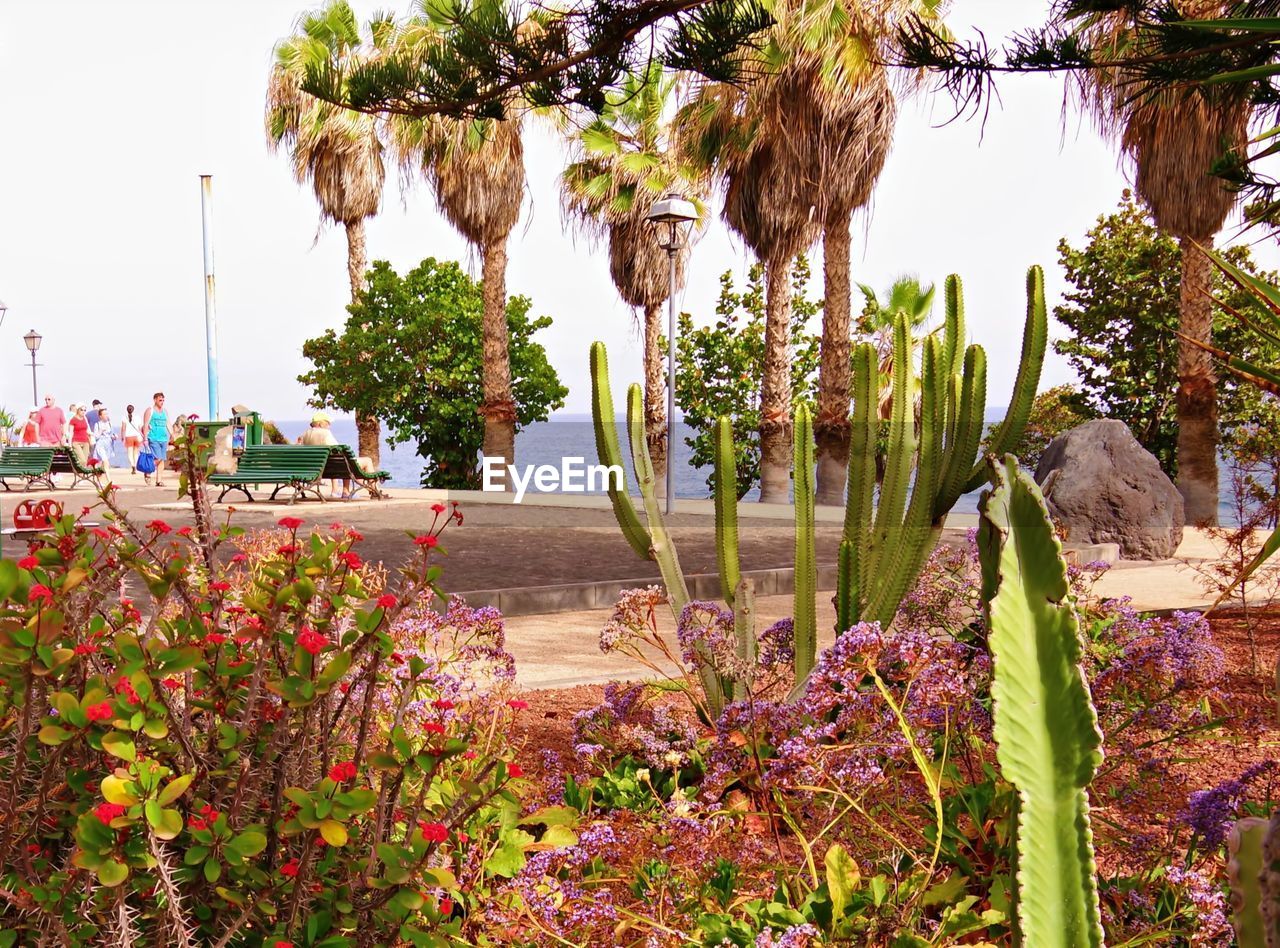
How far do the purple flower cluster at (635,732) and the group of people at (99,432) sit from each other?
17.6 meters

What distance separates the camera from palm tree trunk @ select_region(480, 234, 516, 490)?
2250cm

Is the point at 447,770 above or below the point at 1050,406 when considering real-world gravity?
below

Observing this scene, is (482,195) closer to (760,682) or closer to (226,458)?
(226,458)

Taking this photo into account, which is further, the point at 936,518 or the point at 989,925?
the point at 936,518

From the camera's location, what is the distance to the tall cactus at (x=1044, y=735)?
5.20 feet

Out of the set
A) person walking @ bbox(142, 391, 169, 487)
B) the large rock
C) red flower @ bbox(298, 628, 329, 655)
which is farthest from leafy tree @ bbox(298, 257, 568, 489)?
red flower @ bbox(298, 628, 329, 655)

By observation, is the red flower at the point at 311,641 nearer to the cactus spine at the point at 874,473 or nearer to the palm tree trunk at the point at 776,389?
the cactus spine at the point at 874,473

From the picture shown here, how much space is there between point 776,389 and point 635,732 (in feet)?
57.7

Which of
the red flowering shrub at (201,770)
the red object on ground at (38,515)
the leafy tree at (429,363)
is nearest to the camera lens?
the red flowering shrub at (201,770)

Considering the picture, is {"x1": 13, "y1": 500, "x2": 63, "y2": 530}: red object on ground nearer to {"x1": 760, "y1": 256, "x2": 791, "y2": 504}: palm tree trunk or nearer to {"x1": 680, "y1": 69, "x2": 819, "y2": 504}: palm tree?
{"x1": 680, "y1": 69, "x2": 819, "y2": 504}: palm tree

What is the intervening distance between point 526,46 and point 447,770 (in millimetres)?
3306

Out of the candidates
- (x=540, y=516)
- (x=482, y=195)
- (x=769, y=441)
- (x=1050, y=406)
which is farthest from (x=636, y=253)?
(x=540, y=516)

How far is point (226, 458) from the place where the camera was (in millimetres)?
19891

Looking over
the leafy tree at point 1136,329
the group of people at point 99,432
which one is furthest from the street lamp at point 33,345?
the leafy tree at point 1136,329
